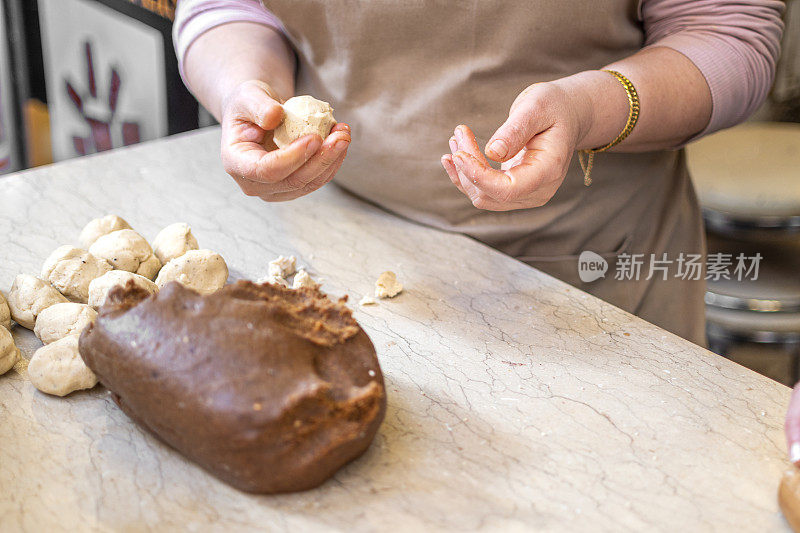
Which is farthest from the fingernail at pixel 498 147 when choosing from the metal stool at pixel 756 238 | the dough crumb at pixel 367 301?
the metal stool at pixel 756 238

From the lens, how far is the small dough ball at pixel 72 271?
4.17 ft

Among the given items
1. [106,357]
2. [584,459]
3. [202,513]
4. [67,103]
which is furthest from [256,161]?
[67,103]

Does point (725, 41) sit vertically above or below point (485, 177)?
above

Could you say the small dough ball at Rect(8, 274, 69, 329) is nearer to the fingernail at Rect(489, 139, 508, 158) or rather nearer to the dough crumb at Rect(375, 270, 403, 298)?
the dough crumb at Rect(375, 270, 403, 298)

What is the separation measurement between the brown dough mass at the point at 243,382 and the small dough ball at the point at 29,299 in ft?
0.85

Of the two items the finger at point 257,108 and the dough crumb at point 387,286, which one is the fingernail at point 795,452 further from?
the finger at point 257,108

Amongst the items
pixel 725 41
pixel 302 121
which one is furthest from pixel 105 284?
pixel 725 41

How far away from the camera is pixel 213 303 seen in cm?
96

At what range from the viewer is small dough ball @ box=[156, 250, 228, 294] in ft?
4.24

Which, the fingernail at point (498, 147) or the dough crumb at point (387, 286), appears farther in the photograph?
the dough crumb at point (387, 286)

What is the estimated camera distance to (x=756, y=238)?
204 cm

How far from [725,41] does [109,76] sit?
8.26ft

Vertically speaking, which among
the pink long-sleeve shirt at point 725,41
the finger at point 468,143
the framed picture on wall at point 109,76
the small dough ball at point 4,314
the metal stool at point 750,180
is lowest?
the framed picture on wall at point 109,76

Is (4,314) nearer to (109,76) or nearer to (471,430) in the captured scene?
(471,430)
